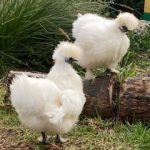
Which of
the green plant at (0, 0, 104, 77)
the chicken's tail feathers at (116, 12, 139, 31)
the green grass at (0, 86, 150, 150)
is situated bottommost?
the green grass at (0, 86, 150, 150)

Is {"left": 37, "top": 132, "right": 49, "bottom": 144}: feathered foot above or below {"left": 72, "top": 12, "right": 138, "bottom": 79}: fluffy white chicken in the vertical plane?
below

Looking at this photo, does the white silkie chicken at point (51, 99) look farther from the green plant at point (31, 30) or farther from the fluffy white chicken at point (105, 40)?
the green plant at point (31, 30)

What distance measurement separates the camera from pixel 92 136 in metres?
6.07

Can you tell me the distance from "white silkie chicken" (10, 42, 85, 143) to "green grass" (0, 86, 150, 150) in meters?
0.42

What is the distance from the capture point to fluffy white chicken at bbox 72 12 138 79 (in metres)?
6.24

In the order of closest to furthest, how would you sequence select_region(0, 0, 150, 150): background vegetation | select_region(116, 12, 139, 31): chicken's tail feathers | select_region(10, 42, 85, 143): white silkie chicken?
select_region(10, 42, 85, 143): white silkie chicken, select_region(116, 12, 139, 31): chicken's tail feathers, select_region(0, 0, 150, 150): background vegetation

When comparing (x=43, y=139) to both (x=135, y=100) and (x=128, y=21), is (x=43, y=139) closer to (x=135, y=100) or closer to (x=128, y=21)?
(x=135, y=100)

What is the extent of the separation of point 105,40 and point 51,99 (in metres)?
1.25

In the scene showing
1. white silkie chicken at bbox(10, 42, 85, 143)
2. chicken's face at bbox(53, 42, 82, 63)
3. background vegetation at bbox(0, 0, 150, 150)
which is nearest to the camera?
white silkie chicken at bbox(10, 42, 85, 143)

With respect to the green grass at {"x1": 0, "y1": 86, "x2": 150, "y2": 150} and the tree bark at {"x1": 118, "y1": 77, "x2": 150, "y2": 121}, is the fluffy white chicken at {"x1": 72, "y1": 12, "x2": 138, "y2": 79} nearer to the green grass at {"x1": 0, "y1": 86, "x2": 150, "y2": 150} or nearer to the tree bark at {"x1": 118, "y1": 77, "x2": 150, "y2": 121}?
the tree bark at {"x1": 118, "y1": 77, "x2": 150, "y2": 121}

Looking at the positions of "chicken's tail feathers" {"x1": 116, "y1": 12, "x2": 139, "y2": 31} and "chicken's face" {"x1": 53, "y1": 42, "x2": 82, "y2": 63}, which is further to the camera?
"chicken's tail feathers" {"x1": 116, "y1": 12, "x2": 139, "y2": 31}

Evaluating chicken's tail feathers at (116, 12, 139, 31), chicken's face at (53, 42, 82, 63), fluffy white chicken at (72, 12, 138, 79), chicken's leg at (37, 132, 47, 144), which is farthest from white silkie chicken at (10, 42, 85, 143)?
chicken's tail feathers at (116, 12, 139, 31)

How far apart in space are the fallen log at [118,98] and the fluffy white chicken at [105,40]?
242 mm

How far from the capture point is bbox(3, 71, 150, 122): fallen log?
6.29 m
